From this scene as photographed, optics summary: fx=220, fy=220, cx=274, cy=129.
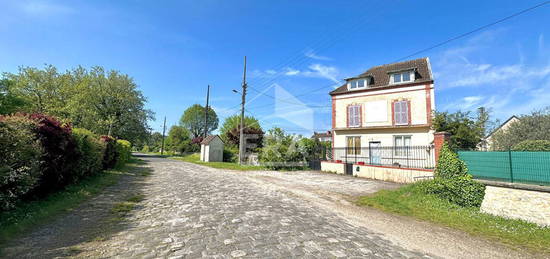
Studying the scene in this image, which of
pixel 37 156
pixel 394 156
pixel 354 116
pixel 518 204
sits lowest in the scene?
pixel 518 204

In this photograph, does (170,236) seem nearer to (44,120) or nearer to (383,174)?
(44,120)

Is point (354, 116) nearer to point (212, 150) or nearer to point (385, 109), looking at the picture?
point (385, 109)

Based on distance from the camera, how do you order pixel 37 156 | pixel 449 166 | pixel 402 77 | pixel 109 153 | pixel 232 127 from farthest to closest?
1. pixel 232 127
2. pixel 402 77
3. pixel 109 153
4. pixel 449 166
5. pixel 37 156

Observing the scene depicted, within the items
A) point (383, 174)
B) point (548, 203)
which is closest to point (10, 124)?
point (548, 203)

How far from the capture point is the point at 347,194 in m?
8.63

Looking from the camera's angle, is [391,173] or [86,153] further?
[391,173]

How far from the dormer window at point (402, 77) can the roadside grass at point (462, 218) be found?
12405 millimetres

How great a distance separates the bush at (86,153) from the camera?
7.82 m

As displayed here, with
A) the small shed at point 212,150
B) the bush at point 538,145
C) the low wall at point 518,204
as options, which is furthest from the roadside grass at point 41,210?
the small shed at point 212,150

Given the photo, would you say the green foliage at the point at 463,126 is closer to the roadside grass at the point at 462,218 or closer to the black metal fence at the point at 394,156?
the black metal fence at the point at 394,156

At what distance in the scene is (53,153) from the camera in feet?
19.5

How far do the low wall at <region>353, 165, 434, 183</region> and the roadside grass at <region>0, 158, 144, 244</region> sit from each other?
12.5 m

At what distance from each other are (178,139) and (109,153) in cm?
3924

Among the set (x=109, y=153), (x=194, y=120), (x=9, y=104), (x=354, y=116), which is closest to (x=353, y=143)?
(x=354, y=116)
